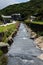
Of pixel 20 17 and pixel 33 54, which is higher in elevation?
pixel 33 54

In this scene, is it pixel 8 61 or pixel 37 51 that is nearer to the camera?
pixel 8 61

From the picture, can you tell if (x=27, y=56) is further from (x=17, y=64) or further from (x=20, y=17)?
(x=20, y=17)

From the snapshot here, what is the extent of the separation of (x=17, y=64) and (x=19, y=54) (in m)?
5.36

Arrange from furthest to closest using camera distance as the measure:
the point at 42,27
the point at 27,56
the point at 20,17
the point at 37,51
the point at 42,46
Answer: the point at 20,17 < the point at 42,27 < the point at 42,46 < the point at 37,51 < the point at 27,56

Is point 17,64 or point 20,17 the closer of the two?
point 17,64

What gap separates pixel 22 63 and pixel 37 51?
25.0 ft

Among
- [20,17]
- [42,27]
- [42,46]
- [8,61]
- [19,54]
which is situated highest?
[8,61]

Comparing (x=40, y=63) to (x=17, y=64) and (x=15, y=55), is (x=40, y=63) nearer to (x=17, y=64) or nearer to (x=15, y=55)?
(x=17, y=64)

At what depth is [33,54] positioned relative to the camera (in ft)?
93.1

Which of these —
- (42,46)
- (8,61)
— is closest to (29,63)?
(8,61)

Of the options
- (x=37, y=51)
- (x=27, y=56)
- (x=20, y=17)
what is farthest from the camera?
(x=20, y=17)

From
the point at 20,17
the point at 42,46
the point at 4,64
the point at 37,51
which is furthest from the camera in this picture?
the point at 20,17

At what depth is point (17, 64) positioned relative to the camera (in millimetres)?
22812

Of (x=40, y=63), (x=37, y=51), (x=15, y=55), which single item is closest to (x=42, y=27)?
(x=37, y=51)
